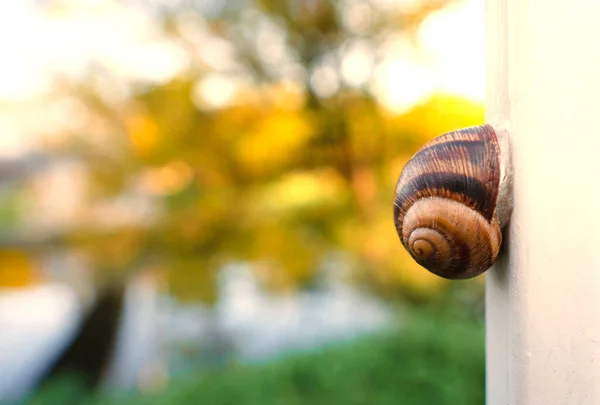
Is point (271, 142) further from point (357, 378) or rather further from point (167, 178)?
point (357, 378)

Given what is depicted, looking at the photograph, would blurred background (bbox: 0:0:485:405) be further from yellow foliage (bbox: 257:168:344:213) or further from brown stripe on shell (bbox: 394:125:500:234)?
brown stripe on shell (bbox: 394:125:500:234)

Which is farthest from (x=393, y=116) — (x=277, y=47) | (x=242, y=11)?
(x=242, y=11)

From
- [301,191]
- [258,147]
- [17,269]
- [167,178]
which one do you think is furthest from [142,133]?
[17,269]

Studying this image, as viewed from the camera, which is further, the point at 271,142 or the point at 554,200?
the point at 271,142

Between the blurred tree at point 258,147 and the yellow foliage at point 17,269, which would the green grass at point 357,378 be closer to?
the blurred tree at point 258,147

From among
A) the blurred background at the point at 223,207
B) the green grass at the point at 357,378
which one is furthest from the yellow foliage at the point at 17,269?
the green grass at the point at 357,378

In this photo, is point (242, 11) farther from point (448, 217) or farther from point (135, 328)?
point (448, 217)
